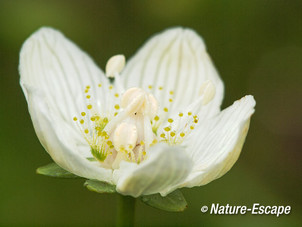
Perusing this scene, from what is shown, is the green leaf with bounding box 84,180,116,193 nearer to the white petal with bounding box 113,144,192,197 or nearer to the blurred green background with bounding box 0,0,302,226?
the white petal with bounding box 113,144,192,197

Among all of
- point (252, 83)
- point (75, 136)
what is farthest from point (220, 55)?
point (75, 136)

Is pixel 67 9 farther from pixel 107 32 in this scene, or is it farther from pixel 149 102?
pixel 149 102

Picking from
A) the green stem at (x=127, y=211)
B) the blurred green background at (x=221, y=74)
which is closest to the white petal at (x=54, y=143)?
the green stem at (x=127, y=211)

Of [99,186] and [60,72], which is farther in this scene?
[60,72]

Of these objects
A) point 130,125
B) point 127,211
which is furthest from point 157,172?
point 130,125

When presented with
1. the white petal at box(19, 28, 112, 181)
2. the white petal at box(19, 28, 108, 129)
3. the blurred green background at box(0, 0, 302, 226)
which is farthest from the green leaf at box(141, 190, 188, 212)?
the blurred green background at box(0, 0, 302, 226)

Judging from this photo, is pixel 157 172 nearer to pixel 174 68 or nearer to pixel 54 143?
pixel 54 143
